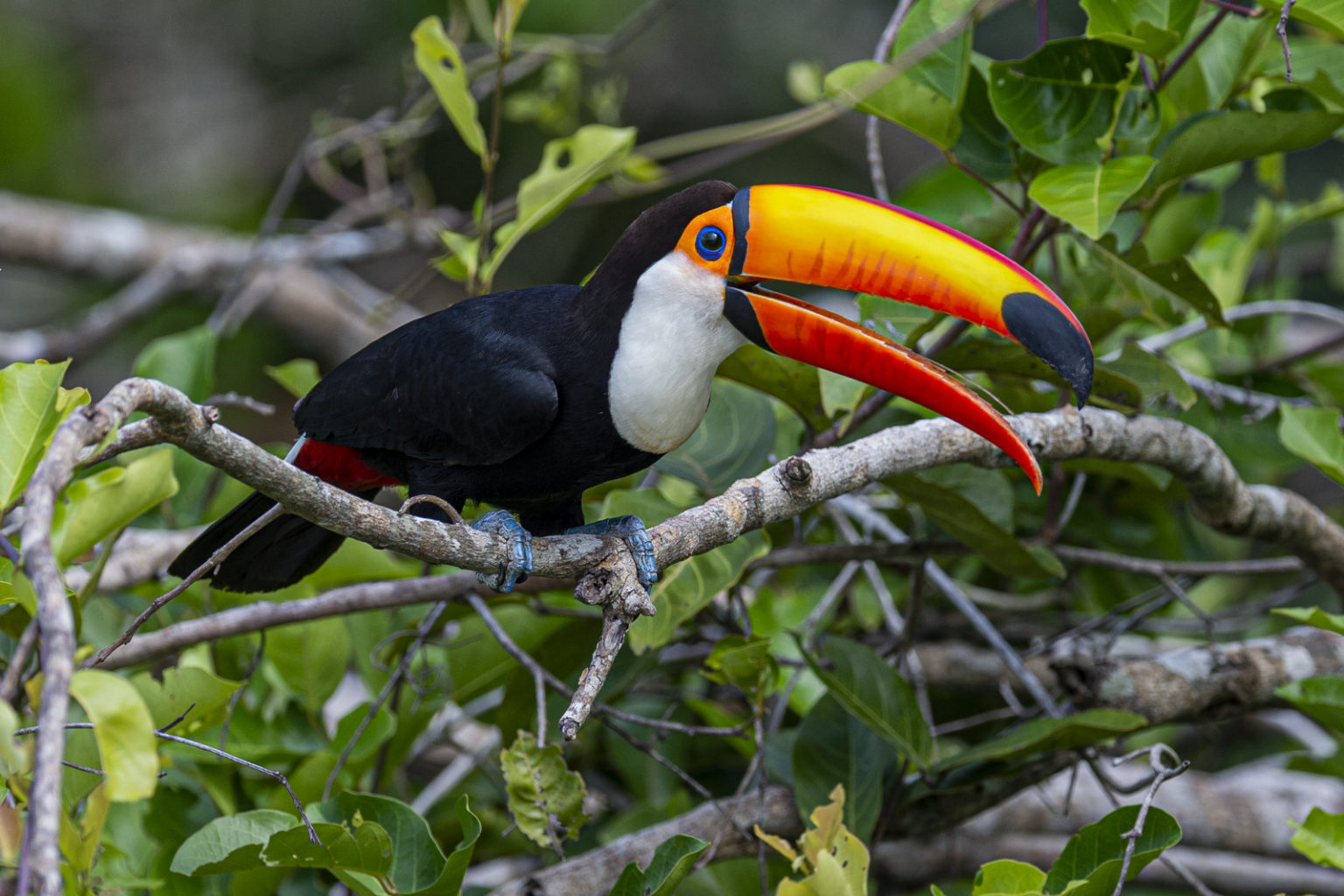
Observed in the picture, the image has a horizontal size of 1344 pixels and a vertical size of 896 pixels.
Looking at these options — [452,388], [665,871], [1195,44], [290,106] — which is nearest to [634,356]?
[452,388]

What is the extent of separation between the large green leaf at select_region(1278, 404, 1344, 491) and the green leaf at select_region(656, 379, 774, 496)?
0.99 m

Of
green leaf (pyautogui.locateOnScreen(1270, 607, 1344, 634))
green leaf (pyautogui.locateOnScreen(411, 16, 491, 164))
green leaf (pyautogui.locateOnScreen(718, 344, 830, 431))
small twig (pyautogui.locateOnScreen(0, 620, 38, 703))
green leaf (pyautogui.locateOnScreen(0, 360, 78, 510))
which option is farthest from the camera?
green leaf (pyautogui.locateOnScreen(411, 16, 491, 164))

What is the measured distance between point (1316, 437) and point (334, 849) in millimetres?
1927

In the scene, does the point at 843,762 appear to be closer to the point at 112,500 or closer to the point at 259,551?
the point at 259,551

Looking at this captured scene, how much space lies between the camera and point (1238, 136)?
2098mm

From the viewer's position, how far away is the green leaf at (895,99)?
2.16 meters

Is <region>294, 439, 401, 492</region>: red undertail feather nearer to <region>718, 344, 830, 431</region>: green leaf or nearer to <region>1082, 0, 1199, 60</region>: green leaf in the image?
<region>718, 344, 830, 431</region>: green leaf

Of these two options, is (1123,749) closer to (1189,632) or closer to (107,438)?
(1189,632)

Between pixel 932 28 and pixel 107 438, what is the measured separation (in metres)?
1.71

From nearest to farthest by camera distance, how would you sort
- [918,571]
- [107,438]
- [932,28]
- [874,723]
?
[107,438]
[874,723]
[932,28]
[918,571]

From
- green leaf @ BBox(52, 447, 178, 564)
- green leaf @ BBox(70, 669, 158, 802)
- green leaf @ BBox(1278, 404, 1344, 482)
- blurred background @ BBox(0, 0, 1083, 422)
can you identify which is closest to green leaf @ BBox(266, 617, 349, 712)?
green leaf @ BBox(52, 447, 178, 564)

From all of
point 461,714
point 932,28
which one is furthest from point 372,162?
point 932,28

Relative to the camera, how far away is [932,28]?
89.4 inches

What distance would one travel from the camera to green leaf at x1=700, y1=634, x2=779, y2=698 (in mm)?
2010
